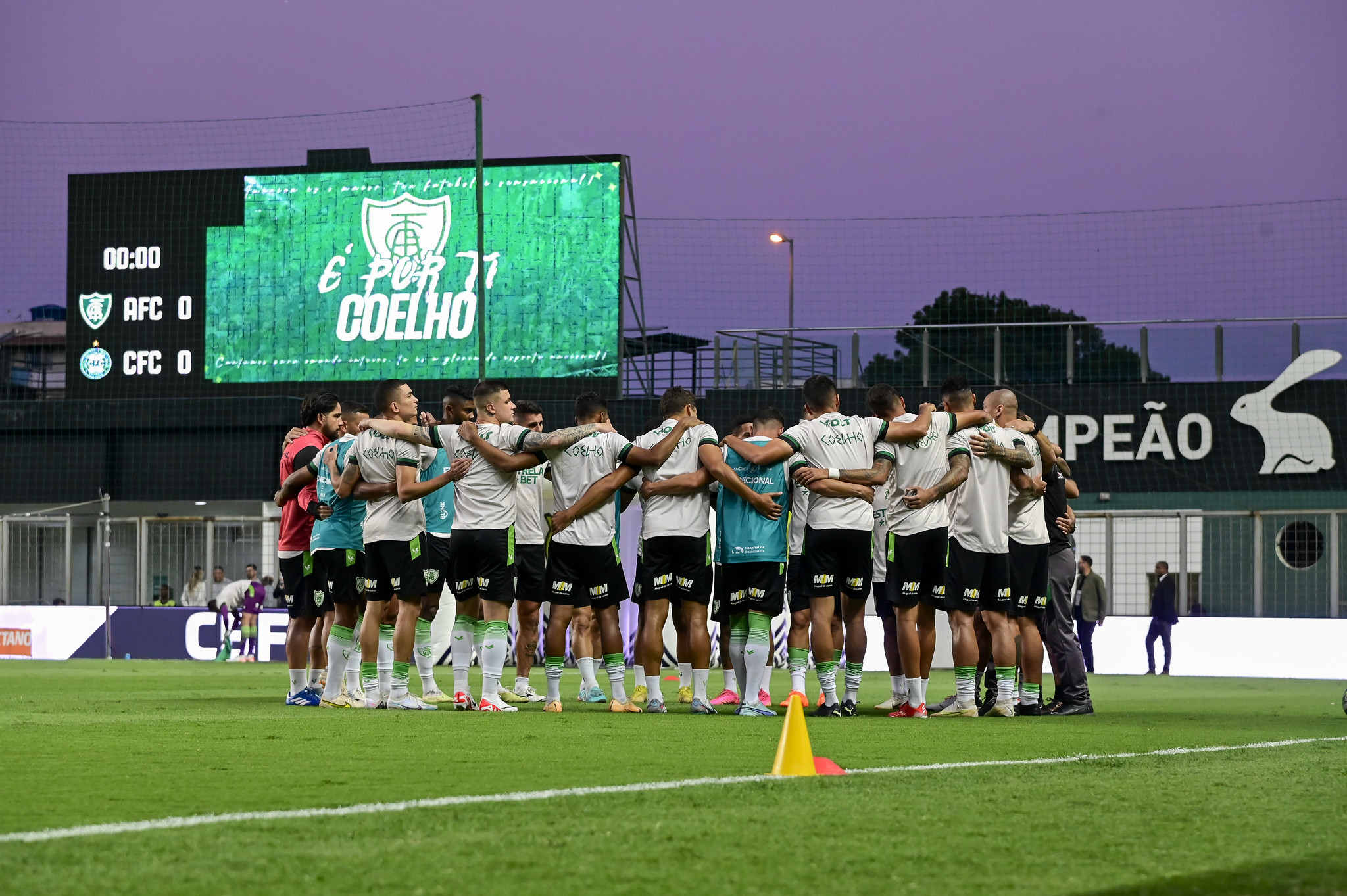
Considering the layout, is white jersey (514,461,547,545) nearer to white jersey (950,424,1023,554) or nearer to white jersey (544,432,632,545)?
white jersey (544,432,632,545)

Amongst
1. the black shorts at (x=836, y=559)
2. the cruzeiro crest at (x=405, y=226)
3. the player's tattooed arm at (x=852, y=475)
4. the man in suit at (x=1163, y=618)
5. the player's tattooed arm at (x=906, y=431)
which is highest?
the cruzeiro crest at (x=405, y=226)

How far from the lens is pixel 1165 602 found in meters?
21.3

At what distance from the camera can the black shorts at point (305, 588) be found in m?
11.0

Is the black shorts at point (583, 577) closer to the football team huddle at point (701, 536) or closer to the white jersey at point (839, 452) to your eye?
the football team huddle at point (701, 536)

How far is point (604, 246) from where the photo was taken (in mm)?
28609

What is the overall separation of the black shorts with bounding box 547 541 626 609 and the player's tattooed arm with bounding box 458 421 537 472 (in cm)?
58

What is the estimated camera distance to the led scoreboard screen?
28.8 m

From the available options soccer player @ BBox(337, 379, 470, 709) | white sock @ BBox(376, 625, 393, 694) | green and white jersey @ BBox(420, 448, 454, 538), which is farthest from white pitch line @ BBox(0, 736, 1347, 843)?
green and white jersey @ BBox(420, 448, 454, 538)

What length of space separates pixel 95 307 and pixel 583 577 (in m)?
24.2

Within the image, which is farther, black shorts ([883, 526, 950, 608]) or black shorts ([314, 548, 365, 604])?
black shorts ([314, 548, 365, 604])

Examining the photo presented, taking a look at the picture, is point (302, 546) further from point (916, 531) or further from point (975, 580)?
point (975, 580)

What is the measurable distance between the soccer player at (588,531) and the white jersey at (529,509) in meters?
0.54

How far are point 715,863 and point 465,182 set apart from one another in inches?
1044

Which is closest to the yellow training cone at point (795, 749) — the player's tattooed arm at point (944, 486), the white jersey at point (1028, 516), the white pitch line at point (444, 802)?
the white pitch line at point (444, 802)
